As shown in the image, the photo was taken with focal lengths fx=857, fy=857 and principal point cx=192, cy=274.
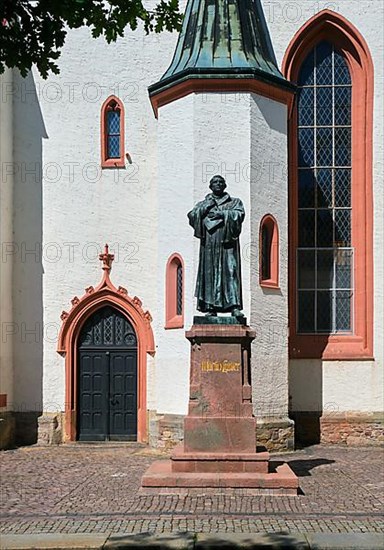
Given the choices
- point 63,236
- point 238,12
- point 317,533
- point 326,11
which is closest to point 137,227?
point 63,236

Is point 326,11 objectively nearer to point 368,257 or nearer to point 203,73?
point 203,73

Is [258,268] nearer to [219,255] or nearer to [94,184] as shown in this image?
[94,184]

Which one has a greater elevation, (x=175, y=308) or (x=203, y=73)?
(x=203, y=73)

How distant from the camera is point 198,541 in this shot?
26.7 ft

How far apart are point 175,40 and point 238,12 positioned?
202 centimetres

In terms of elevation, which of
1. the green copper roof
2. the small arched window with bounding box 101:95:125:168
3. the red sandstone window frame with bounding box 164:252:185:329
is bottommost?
the red sandstone window frame with bounding box 164:252:185:329

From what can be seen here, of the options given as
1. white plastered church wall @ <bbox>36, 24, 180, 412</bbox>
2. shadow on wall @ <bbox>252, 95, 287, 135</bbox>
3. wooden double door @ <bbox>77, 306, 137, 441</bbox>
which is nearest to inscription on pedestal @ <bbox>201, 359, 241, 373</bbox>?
white plastered church wall @ <bbox>36, 24, 180, 412</bbox>

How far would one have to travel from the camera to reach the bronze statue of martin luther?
1197cm

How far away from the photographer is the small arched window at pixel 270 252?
658 inches

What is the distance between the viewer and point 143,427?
59.0ft

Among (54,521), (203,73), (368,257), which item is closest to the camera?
(54,521)

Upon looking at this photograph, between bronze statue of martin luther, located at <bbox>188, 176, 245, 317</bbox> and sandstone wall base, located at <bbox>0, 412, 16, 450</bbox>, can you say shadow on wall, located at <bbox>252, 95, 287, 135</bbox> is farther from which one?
sandstone wall base, located at <bbox>0, 412, 16, 450</bbox>

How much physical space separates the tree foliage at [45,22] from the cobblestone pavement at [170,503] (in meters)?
5.27

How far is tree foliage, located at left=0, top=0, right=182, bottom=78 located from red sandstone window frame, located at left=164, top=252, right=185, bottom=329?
11242 millimetres
